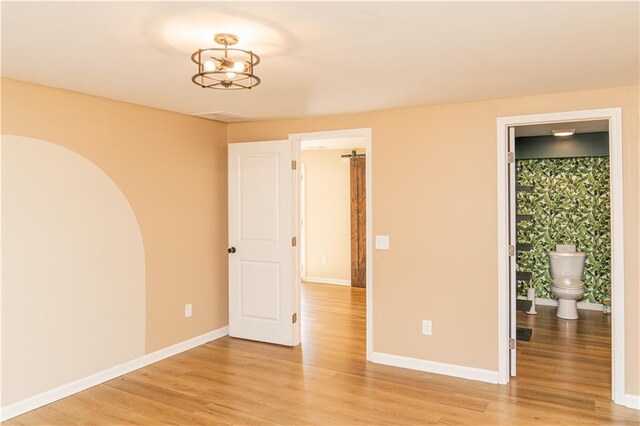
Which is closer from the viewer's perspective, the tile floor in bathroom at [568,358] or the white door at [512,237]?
the tile floor in bathroom at [568,358]

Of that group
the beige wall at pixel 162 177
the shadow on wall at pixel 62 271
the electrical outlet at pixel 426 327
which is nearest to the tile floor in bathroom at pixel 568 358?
the electrical outlet at pixel 426 327

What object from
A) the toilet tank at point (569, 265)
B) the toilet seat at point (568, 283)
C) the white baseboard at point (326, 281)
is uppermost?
the toilet tank at point (569, 265)

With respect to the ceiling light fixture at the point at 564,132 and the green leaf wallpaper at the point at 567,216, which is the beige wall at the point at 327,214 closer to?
the green leaf wallpaper at the point at 567,216

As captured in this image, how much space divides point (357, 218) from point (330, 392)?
4429 millimetres

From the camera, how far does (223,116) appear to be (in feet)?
14.9

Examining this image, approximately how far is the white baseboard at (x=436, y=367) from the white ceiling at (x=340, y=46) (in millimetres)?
2201

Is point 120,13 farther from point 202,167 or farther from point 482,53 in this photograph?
point 202,167

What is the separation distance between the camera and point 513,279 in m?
3.82

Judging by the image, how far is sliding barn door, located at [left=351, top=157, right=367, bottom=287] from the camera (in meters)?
7.72

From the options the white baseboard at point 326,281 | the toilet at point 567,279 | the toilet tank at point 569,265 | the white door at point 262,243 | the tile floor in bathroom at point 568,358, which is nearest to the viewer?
the tile floor in bathroom at point 568,358

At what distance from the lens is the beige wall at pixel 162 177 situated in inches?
133

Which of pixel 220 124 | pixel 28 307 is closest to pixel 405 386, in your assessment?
pixel 28 307

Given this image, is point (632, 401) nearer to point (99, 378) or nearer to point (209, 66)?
point (209, 66)

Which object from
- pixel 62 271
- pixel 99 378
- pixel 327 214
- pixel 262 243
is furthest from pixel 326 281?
pixel 62 271
